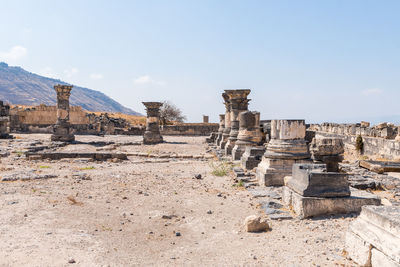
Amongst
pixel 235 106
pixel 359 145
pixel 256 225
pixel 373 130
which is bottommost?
pixel 256 225

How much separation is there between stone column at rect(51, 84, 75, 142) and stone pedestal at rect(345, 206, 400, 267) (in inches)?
771

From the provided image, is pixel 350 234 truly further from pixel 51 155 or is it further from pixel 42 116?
pixel 42 116

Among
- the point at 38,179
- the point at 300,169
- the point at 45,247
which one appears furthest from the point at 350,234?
the point at 38,179

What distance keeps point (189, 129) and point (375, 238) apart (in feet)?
96.1

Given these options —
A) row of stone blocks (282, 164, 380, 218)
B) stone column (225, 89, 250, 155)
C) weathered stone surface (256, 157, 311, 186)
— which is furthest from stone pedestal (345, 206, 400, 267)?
stone column (225, 89, 250, 155)

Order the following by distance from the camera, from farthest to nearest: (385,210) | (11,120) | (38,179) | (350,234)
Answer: (11,120) → (38,179) → (350,234) → (385,210)

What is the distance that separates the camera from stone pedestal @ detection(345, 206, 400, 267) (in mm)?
2781

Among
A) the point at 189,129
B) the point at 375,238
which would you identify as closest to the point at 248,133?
the point at 375,238

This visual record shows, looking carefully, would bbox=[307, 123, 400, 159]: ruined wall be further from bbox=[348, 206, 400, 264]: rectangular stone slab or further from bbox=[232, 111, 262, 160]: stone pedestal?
bbox=[348, 206, 400, 264]: rectangular stone slab

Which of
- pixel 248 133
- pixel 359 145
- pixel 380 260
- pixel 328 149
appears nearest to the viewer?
pixel 380 260

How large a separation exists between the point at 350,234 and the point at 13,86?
15818 cm

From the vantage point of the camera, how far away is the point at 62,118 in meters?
20.5

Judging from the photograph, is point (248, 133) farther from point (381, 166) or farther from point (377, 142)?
point (377, 142)

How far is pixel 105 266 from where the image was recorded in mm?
3473
